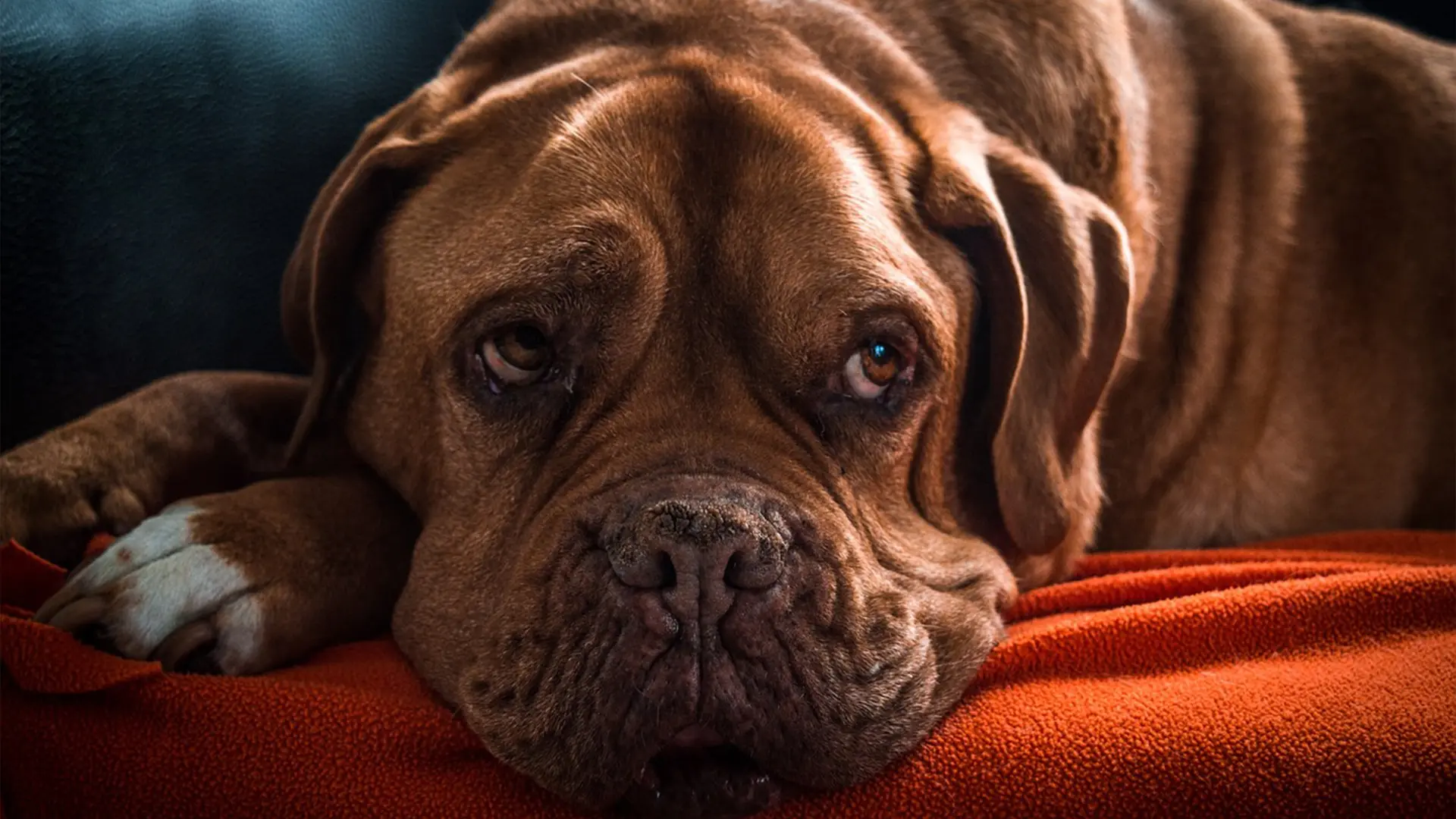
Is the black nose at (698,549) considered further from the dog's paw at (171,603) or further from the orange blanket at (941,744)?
the dog's paw at (171,603)

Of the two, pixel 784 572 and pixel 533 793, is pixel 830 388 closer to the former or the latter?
pixel 784 572

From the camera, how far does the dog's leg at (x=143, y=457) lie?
1765 mm

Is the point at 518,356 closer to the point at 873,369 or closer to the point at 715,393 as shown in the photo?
the point at 715,393

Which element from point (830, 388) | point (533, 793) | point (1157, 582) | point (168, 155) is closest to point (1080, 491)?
point (1157, 582)

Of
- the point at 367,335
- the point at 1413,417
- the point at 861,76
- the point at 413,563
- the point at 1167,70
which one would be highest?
the point at 861,76

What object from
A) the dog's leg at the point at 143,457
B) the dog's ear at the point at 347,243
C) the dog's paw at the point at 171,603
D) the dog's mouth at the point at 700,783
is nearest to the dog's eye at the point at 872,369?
the dog's mouth at the point at 700,783

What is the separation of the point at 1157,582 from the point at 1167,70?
3.72 feet

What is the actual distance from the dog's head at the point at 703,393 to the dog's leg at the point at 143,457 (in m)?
0.18

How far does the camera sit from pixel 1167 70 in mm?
2469

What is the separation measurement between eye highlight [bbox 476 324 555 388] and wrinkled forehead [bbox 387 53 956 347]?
7 cm

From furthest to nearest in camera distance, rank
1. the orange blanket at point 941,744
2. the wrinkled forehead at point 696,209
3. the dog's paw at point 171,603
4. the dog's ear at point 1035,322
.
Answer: the dog's ear at point 1035,322 → the wrinkled forehead at point 696,209 → the dog's paw at point 171,603 → the orange blanket at point 941,744

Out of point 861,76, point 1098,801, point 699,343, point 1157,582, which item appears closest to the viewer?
point 1098,801

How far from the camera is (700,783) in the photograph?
1.42 m

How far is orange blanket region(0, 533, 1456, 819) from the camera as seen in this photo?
4.60 feet
